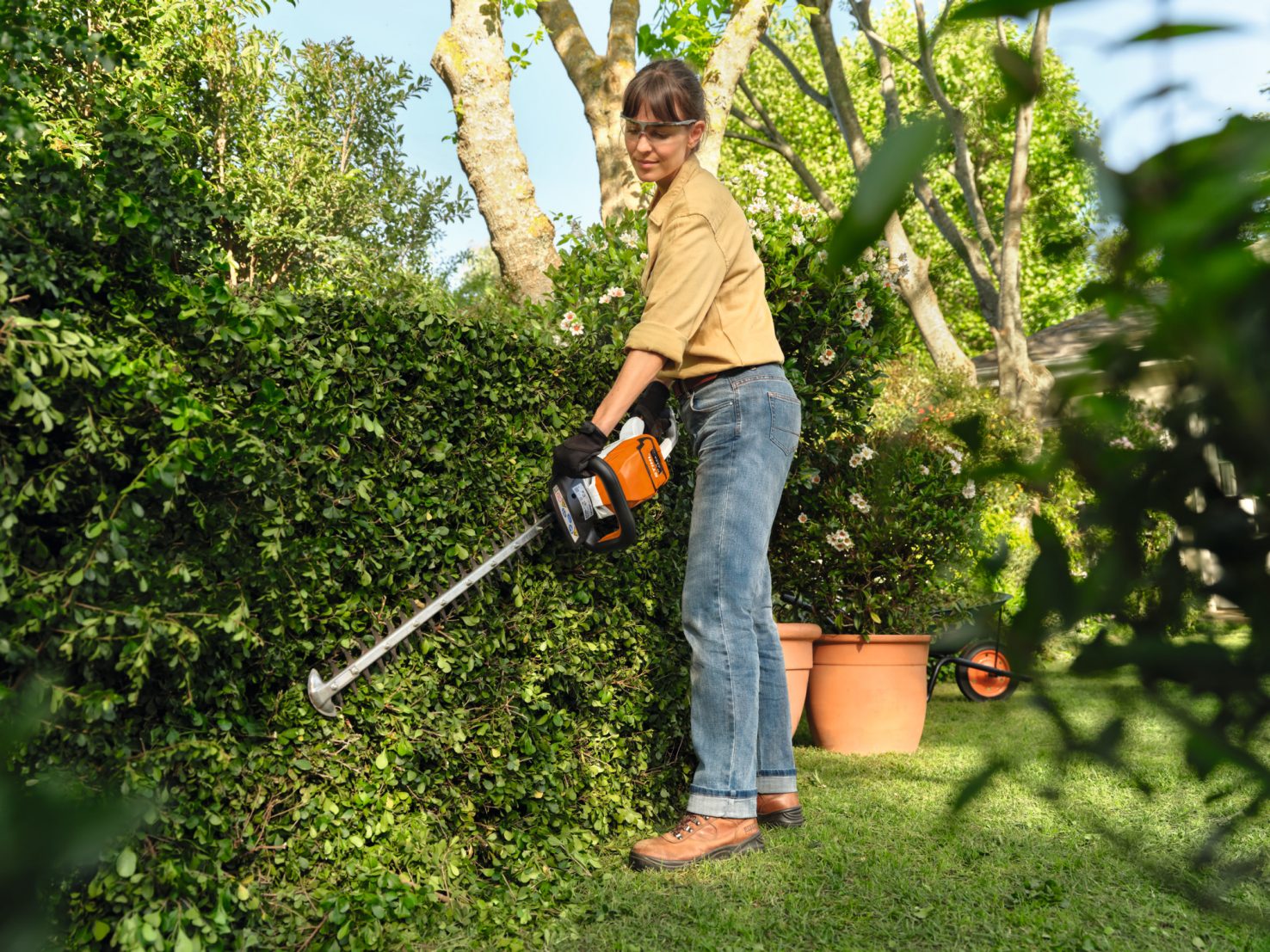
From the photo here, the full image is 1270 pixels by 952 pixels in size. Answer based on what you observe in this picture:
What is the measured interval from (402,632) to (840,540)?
3.01 meters

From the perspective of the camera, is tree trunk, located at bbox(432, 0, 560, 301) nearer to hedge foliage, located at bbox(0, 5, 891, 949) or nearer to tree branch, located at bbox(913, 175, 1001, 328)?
hedge foliage, located at bbox(0, 5, 891, 949)

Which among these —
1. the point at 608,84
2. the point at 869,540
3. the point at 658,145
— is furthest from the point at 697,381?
the point at 608,84

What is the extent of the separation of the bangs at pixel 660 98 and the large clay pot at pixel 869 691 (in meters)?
2.91

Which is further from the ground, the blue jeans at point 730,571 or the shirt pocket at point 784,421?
the shirt pocket at point 784,421

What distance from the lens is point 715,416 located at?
3586 mm

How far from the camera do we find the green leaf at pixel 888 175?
0.53 meters

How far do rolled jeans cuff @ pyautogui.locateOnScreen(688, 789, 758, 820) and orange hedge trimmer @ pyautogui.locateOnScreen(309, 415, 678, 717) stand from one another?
0.86 meters

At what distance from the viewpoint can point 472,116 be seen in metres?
8.52

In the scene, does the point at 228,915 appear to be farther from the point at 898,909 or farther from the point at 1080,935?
the point at 1080,935

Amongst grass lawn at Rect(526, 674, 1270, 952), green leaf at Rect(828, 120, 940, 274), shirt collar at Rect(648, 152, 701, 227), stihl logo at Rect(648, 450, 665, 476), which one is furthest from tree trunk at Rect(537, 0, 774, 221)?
green leaf at Rect(828, 120, 940, 274)

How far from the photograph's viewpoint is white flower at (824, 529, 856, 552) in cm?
543

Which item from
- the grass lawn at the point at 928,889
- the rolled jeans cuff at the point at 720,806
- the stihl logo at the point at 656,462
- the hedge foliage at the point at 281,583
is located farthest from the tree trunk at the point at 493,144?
the rolled jeans cuff at the point at 720,806

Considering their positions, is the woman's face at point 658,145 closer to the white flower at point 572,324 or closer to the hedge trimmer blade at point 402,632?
the white flower at point 572,324

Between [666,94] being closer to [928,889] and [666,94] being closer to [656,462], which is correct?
[656,462]
